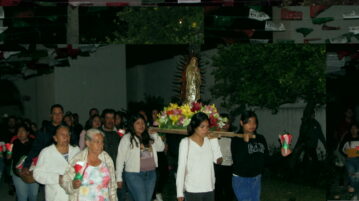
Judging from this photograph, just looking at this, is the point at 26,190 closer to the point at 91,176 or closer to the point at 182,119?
the point at 182,119

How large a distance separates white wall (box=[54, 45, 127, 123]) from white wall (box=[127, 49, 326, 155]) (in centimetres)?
291

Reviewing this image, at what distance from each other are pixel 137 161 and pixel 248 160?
5.57 feet

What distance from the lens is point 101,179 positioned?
21.8 feet

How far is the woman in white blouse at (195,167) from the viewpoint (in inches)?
282

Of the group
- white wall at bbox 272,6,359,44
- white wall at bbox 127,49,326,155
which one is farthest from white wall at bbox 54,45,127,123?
white wall at bbox 272,6,359,44

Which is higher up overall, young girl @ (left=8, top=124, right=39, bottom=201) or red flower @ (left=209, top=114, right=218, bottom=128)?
red flower @ (left=209, top=114, right=218, bottom=128)

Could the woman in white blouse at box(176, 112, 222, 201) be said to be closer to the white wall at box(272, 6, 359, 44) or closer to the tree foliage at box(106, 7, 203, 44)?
the tree foliage at box(106, 7, 203, 44)

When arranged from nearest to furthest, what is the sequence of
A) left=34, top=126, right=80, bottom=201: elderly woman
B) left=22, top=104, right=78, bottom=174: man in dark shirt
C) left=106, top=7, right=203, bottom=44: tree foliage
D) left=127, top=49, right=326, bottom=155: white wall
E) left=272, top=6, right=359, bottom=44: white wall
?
left=34, top=126, right=80, bottom=201: elderly woman
left=22, top=104, right=78, bottom=174: man in dark shirt
left=272, top=6, right=359, bottom=44: white wall
left=106, top=7, right=203, bottom=44: tree foliage
left=127, top=49, right=326, bottom=155: white wall

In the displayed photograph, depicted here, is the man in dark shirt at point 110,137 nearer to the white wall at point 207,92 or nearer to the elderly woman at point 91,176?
the elderly woman at point 91,176

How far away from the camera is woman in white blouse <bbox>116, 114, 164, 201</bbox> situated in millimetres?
8711

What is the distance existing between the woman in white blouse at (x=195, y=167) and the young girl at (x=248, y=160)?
79 cm

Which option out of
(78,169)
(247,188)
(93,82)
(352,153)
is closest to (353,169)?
(352,153)

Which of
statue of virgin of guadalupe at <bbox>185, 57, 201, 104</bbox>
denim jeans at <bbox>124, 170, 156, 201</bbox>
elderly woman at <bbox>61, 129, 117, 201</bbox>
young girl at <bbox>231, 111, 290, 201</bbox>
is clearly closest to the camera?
elderly woman at <bbox>61, 129, 117, 201</bbox>

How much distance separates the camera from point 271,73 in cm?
1405
